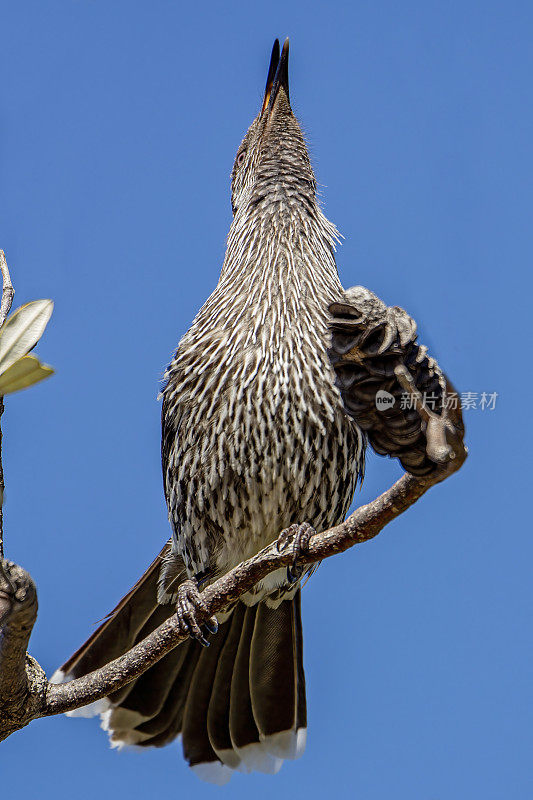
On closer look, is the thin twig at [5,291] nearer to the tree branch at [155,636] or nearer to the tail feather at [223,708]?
the tree branch at [155,636]

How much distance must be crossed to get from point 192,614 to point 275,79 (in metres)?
3.53

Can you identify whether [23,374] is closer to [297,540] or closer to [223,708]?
[297,540]

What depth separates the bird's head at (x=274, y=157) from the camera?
5.48 meters

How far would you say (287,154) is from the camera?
223 inches

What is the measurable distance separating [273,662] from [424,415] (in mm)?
2779

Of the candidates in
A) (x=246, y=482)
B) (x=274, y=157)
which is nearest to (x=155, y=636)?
(x=246, y=482)

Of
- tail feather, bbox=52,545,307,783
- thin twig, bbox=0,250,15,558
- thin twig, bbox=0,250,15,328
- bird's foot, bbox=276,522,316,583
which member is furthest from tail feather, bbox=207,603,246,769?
thin twig, bbox=0,250,15,328

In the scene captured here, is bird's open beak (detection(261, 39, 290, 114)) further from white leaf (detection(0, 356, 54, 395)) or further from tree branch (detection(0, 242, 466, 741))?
white leaf (detection(0, 356, 54, 395))

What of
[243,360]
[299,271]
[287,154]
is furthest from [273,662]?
[287,154]

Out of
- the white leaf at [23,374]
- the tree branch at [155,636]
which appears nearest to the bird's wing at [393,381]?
the tree branch at [155,636]

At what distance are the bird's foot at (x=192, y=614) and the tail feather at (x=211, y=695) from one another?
0.71 metres

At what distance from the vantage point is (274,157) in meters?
5.66

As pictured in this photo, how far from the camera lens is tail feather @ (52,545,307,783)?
496 cm

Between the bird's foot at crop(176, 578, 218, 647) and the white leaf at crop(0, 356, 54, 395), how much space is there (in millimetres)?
1755
